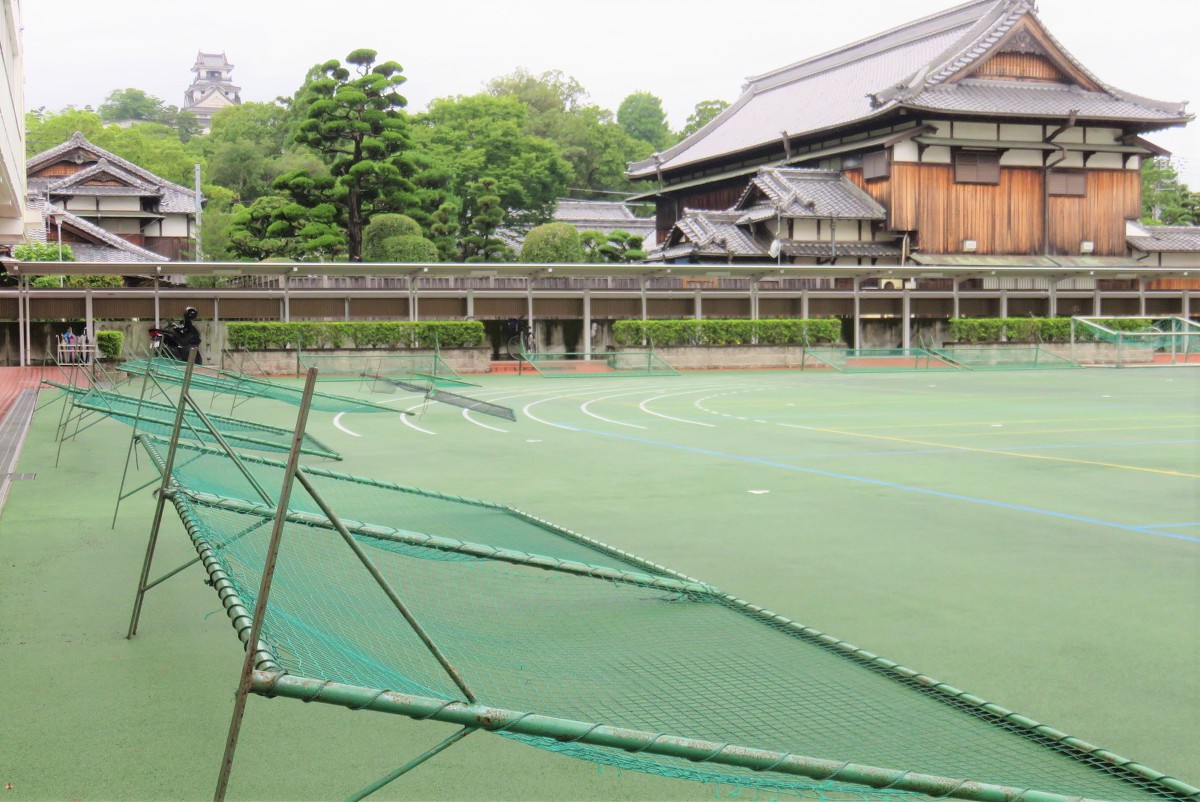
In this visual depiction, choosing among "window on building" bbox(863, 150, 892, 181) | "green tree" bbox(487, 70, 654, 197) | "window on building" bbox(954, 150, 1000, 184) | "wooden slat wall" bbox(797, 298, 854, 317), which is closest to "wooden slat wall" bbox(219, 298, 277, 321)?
"wooden slat wall" bbox(797, 298, 854, 317)

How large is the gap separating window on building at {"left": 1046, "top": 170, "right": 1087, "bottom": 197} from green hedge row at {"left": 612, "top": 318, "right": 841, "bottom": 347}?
48.2 ft

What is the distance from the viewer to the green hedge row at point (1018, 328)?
37.5 m

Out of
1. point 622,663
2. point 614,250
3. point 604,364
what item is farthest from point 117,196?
point 622,663

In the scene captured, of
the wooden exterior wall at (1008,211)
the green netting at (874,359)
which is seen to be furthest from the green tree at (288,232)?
the wooden exterior wall at (1008,211)

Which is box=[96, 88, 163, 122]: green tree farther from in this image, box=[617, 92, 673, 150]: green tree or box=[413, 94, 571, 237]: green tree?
box=[413, 94, 571, 237]: green tree

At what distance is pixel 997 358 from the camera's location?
1363 inches

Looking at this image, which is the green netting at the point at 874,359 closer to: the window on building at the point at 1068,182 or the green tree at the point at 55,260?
the window on building at the point at 1068,182

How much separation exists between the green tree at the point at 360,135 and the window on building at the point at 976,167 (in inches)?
828

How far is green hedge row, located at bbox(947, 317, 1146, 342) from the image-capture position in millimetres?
37531

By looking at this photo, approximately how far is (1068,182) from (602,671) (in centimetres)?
4501

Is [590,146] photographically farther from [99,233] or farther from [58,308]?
[58,308]

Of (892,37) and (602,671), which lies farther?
(892,37)

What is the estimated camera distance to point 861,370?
107ft

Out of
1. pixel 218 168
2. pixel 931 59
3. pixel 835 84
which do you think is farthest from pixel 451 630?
pixel 218 168
